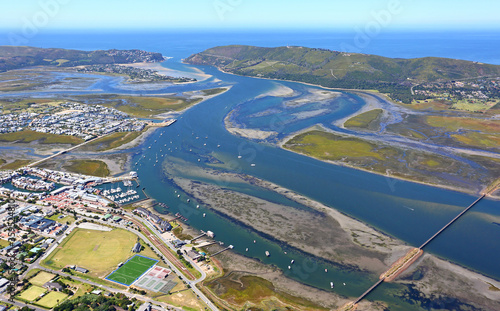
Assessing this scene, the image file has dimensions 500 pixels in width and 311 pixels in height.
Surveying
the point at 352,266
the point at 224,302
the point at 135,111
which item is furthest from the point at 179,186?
the point at 135,111

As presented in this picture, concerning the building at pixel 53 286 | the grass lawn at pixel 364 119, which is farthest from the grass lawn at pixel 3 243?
the grass lawn at pixel 364 119

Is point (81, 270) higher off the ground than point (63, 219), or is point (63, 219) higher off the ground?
point (63, 219)

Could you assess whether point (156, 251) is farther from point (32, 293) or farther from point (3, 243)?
point (3, 243)

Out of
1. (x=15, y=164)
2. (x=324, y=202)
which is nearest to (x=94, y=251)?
(x=324, y=202)

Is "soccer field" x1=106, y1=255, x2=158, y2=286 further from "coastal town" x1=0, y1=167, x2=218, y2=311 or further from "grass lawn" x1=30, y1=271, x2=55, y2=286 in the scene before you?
"grass lawn" x1=30, y1=271, x2=55, y2=286

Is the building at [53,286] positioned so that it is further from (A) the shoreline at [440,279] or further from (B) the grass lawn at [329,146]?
(B) the grass lawn at [329,146]

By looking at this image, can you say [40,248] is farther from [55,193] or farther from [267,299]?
[267,299]
